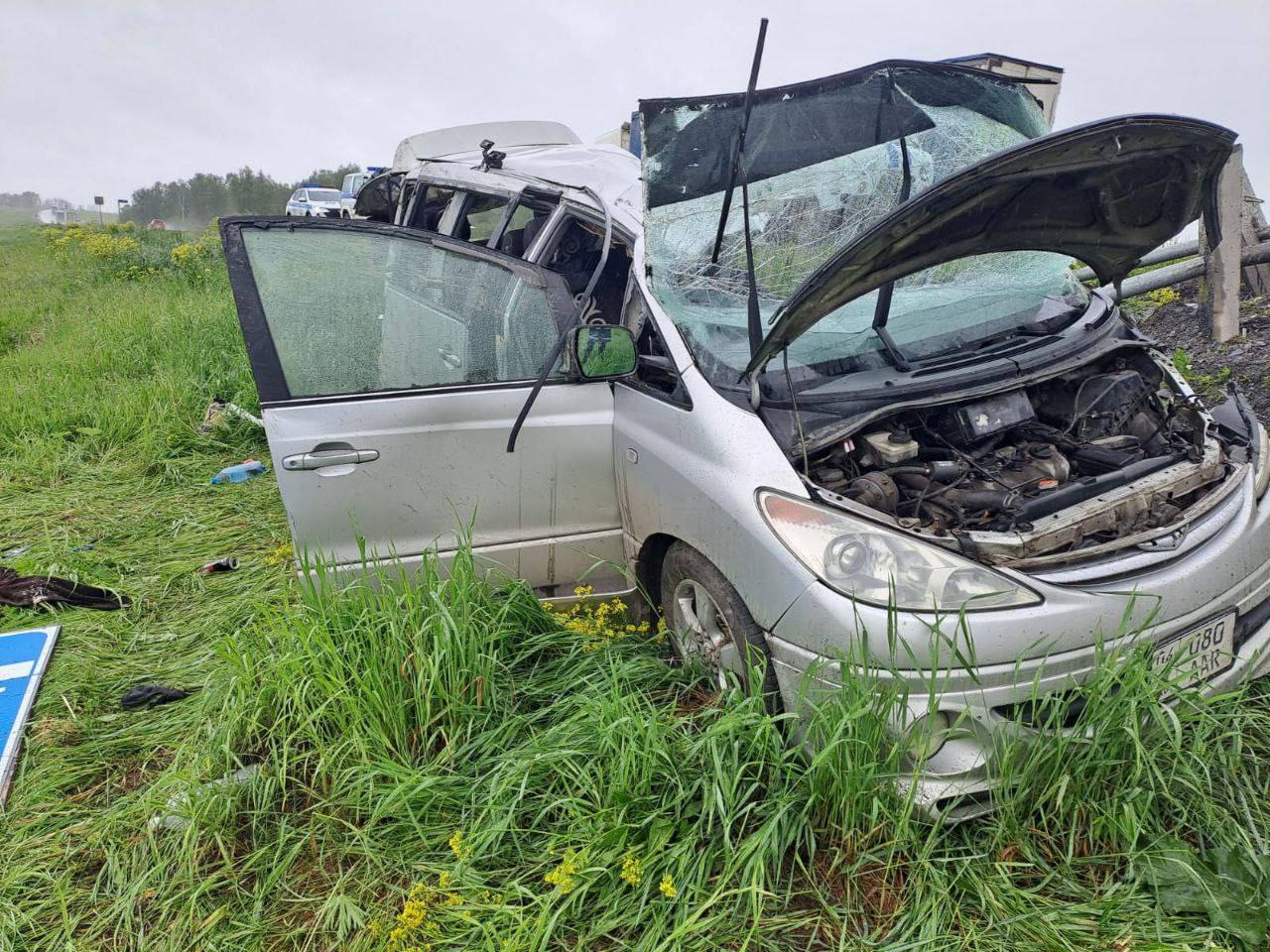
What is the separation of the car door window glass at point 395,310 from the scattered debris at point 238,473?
104 inches

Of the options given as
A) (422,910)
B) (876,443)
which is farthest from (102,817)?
(876,443)

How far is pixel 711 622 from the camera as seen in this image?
245 centimetres

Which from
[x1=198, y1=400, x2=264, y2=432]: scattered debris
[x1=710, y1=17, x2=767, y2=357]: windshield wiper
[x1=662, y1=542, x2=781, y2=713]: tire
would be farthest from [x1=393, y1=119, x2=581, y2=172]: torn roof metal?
[x1=662, y1=542, x2=781, y2=713]: tire

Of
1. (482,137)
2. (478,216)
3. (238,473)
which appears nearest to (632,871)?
(478,216)

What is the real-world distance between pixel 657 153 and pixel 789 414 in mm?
860

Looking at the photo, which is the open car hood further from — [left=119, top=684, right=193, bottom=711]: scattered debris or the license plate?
[left=119, top=684, right=193, bottom=711]: scattered debris

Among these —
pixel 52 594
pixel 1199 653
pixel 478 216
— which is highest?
pixel 478 216

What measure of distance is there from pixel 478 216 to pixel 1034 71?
2.73 metres

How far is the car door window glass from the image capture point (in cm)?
271

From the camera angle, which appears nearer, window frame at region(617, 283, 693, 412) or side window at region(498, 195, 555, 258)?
window frame at region(617, 283, 693, 412)

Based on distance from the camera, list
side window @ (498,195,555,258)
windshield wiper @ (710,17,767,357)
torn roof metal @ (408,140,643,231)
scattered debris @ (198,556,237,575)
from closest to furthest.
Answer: windshield wiper @ (710,17,767,357) < torn roof metal @ (408,140,643,231) < side window @ (498,195,555,258) < scattered debris @ (198,556,237,575)

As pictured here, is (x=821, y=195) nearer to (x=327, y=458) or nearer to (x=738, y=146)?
(x=738, y=146)

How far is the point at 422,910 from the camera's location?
1.89m

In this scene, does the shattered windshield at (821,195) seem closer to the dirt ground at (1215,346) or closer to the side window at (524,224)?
the side window at (524,224)
